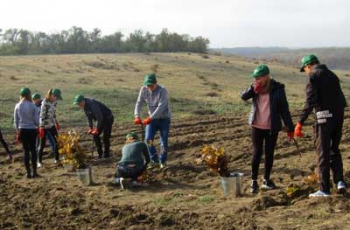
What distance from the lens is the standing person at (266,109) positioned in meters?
7.90

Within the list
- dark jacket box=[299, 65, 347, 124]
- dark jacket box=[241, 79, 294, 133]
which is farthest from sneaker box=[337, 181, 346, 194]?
dark jacket box=[241, 79, 294, 133]

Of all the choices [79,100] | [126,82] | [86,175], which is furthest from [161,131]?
[126,82]

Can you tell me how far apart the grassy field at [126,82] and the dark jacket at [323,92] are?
1358cm

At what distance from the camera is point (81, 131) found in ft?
57.3

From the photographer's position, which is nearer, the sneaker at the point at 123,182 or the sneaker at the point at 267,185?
the sneaker at the point at 267,185

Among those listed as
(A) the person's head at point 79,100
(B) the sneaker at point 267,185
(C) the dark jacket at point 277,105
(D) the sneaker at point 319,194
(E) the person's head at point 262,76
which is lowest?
(B) the sneaker at point 267,185

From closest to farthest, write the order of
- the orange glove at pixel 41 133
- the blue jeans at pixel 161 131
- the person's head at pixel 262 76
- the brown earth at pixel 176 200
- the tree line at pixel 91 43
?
the brown earth at pixel 176 200 → the person's head at pixel 262 76 → the blue jeans at pixel 161 131 → the orange glove at pixel 41 133 → the tree line at pixel 91 43

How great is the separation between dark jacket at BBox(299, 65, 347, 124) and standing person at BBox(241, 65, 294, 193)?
55cm

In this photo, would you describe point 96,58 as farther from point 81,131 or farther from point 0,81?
point 81,131

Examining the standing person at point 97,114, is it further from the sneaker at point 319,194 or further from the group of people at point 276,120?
the sneaker at point 319,194

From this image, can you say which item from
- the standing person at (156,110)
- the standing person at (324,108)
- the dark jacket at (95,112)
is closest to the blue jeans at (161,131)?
the standing person at (156,110)

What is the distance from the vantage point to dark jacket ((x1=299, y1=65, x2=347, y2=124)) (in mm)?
7289

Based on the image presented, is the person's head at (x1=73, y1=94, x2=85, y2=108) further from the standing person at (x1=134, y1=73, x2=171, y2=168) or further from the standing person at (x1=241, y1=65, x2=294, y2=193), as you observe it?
the standing person at (x1=241, y1=65, x2=294, y2=193)

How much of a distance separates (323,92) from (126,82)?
82.5 ft
